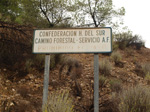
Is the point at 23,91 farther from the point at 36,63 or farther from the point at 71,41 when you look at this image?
the point at 71,41

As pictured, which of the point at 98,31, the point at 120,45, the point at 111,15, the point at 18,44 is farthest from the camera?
the point at 120,45

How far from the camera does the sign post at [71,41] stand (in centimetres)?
353

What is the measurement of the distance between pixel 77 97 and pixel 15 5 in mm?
5178

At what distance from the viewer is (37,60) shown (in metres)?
7.55

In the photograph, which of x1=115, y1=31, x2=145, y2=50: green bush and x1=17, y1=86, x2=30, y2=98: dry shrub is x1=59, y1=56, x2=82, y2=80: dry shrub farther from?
x1=115, y1=31, x2=145, y2=50: green bush

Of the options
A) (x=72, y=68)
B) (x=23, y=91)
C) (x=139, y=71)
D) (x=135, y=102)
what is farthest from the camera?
(x=139, y=71)

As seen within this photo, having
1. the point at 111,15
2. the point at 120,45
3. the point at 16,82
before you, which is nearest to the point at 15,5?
the point at 16,82

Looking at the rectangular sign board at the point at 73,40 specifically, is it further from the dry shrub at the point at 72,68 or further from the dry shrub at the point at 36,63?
the dry shrub at the point at 72,68

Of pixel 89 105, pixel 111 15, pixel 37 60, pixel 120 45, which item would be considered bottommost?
pixel 89 105

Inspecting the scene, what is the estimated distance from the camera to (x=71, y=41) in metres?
3.66

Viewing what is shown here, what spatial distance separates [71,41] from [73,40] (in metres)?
0.06

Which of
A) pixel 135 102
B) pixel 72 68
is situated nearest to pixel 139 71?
pixel 72 68

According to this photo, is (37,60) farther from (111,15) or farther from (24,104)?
(111,15)

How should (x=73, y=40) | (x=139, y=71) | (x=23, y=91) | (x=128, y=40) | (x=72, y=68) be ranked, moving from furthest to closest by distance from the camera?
(x=128, y=40)
(x=139, y=71)
(x=72, y=68)
(x=23, y=91)
(x=73, y=40)
